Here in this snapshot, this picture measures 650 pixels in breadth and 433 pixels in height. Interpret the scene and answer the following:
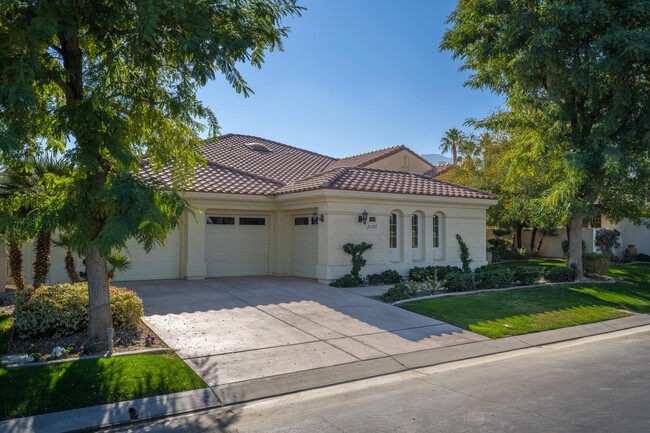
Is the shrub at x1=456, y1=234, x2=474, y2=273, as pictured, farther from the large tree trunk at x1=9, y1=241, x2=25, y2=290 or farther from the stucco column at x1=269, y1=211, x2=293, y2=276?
the large tree trunk at x1=9, y1=241, x2=25, y2=290

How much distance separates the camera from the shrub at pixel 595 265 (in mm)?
18297

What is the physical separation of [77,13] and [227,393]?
6.23 metres

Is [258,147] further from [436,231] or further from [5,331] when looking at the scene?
[5,331]

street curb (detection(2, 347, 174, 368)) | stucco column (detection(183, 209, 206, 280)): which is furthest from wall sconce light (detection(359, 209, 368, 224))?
street curb (detection(2, 347, 174, 368))

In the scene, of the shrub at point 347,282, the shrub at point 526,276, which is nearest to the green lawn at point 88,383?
the shrub at point 347,282

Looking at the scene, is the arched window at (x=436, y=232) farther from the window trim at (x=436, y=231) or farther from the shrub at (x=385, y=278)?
the shrub at (x=385, y=278)

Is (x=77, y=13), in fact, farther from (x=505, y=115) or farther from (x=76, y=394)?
(x=505, y=115)

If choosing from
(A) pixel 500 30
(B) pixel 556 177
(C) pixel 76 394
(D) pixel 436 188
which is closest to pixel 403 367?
(C) pixel 76 394

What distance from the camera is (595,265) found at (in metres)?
18.3

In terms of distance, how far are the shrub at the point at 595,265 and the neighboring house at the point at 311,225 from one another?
4227mm

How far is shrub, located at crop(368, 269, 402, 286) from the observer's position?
15273 millimetres

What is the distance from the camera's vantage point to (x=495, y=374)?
23.5ft

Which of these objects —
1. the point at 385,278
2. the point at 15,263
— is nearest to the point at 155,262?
the point at 15,263

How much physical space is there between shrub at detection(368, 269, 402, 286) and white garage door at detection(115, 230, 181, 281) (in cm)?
685
